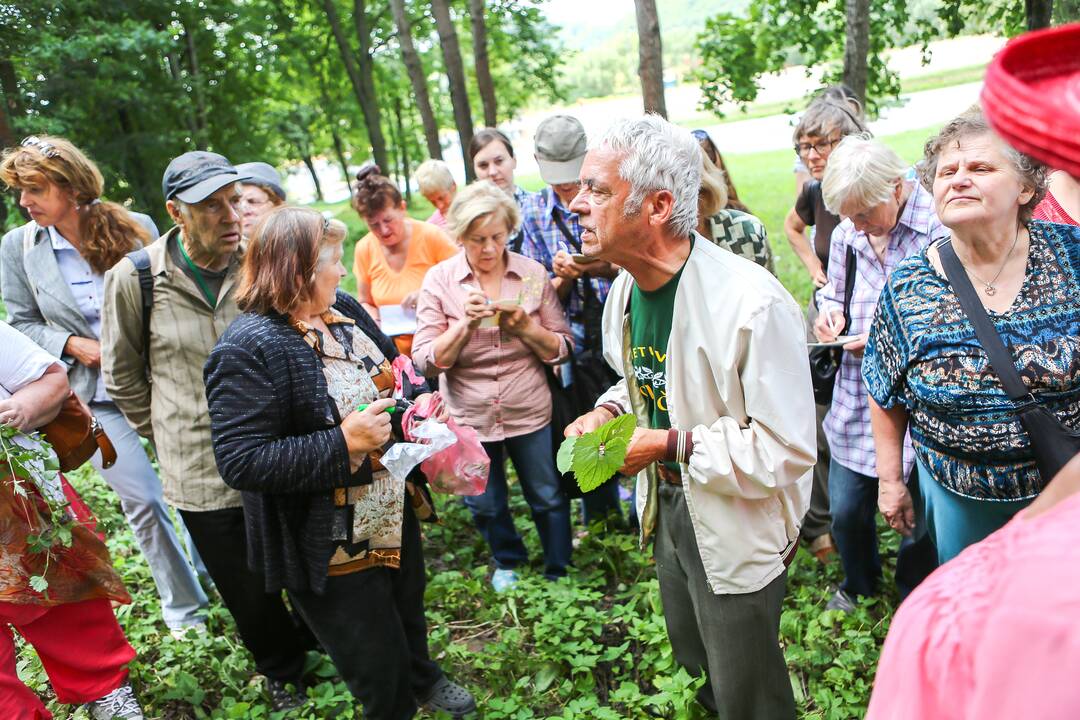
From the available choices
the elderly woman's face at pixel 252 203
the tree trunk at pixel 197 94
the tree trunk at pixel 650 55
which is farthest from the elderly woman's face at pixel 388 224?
the tree trunk at pixel 197 94

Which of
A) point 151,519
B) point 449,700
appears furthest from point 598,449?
point 151,519

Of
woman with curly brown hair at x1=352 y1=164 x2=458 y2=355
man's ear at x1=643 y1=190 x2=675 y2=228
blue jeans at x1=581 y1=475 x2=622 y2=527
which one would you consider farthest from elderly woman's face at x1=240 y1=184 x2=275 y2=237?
man's ear at x1=643 y1=190 x2=675 y2=228

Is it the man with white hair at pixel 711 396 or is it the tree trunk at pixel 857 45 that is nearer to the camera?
the man with white hair at pixel 711 396

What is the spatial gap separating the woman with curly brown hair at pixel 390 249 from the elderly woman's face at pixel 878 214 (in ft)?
8.41

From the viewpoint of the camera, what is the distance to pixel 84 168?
3400 millimetres

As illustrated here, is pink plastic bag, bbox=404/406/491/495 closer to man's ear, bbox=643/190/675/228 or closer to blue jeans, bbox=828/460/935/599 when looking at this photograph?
man's ear, bbox=643/190/675/228

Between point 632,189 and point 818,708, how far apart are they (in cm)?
213

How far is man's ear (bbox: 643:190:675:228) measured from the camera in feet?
6.97

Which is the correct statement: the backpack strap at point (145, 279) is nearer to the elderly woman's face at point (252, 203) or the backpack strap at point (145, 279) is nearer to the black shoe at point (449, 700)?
the elderly woman's face at point (252, 203)

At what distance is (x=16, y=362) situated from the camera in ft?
8.60

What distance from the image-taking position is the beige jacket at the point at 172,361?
2.97 m

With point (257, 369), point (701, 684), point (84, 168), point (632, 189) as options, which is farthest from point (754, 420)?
point (84, 168)

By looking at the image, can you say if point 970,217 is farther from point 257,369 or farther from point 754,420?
point 257,369

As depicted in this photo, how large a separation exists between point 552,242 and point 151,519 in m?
2.48
